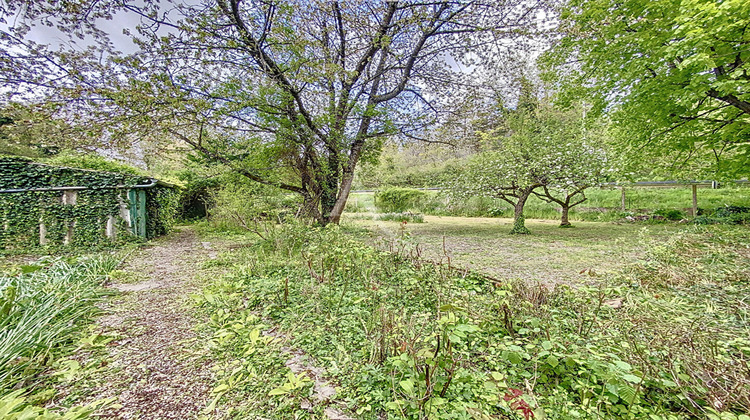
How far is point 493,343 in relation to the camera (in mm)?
1640

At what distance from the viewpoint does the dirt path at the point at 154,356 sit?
4.10 ft

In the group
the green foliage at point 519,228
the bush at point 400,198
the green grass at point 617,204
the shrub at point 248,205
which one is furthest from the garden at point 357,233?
the bush at point 400,198

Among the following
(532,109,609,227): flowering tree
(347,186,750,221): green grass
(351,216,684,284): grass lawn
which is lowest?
(351,216,684,284): grass lawn

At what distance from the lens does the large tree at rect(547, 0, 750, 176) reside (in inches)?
127

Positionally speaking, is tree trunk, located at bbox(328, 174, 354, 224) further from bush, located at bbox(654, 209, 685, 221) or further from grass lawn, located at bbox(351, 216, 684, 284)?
bush, located at bbox(654, 209, 685, 221)

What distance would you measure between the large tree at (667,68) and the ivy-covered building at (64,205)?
9.11m

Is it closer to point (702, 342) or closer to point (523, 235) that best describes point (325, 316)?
point (702, 342)

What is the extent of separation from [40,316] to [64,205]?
4.63 meters

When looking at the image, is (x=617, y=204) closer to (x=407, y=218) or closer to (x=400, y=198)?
(x=407, y=218)

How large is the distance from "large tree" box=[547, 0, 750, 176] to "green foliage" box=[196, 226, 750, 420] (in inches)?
102

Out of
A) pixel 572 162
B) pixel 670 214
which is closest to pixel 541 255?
pixel 572 162

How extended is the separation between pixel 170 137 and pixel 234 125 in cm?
134

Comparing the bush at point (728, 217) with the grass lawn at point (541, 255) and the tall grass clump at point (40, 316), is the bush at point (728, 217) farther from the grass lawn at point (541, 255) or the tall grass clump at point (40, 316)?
the tall grass clump at point (40, 316)

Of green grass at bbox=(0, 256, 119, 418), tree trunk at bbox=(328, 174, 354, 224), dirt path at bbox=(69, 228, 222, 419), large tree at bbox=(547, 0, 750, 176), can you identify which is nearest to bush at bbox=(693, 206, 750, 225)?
large tree at bbox=(547, 0, 750, 176)
